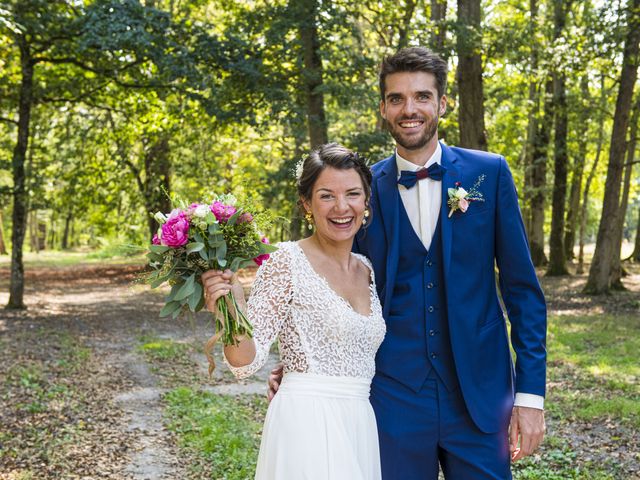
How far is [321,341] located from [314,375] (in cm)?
15

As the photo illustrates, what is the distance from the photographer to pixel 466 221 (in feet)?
9.99

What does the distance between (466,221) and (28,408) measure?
19.6ft

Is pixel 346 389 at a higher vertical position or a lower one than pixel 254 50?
lower

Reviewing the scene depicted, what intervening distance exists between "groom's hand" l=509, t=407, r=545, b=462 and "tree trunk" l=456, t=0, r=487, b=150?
8338 mm

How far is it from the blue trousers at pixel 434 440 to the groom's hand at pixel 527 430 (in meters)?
0.07

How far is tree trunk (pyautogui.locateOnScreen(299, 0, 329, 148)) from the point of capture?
12.8 meters

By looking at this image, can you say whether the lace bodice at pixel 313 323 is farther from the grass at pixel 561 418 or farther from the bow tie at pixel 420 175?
the grass at pixel 561 418

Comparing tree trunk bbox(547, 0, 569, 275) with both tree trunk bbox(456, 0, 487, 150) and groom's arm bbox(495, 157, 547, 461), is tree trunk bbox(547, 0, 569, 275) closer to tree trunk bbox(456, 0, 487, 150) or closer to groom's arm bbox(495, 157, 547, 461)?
tree trunk bbox(456, 0, 487, 150)

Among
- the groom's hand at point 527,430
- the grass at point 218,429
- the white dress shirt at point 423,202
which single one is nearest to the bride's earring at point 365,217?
the white dress shirt at point 423,202

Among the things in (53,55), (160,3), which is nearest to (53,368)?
(53,55)

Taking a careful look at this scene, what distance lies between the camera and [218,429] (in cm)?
676

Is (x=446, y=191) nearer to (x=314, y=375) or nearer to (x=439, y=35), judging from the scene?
(x=314, y=375)

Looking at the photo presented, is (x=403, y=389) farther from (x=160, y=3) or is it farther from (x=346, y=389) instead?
(x=160, y=3)

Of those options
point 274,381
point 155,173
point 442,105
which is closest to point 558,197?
point 155,173
